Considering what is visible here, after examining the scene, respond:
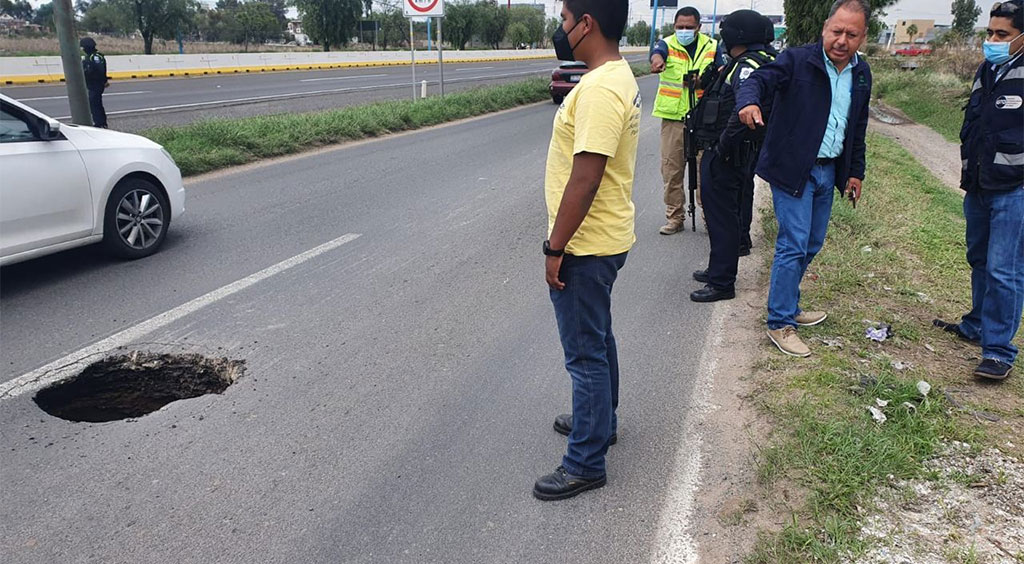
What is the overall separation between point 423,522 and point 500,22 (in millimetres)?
84654

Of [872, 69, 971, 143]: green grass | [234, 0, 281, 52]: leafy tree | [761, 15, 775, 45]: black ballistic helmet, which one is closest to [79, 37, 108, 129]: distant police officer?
[761, 15, 775, 45]: black ballistic helmet

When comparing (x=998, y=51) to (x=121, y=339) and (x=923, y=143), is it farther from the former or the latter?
(x=923, y=143)

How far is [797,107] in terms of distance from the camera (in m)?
4.02

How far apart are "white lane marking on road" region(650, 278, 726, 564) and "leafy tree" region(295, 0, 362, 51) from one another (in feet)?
196

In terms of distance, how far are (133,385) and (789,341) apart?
3.79m

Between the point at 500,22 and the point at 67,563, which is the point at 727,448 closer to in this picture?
the point at 67,563

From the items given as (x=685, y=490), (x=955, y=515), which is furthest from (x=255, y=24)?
(x=955, y=515)

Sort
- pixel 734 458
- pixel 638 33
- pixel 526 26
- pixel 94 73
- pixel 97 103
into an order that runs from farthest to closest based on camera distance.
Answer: pixel 638 33
pixel 526 26
pixel 97 103
pixel 94 73
pixel 734 458

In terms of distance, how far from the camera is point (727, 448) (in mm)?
3314

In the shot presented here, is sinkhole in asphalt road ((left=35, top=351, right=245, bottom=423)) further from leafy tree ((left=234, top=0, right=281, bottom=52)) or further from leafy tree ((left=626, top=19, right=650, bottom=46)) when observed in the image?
leafy tree ((left=626, top=19, right=650, bottom=46))

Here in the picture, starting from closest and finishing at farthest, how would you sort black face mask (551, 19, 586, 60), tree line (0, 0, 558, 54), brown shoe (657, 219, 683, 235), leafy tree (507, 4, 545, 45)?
black face mask (551, 19, 586, 60) → brown shoe (657, 219, 683, 235) → tree line (0, 0, 558, 54) → leafy tree (507, 4, 545, 45)

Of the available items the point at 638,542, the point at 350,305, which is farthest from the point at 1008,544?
the point at 350,305

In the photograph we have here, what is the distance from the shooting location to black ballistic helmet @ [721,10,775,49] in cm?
492

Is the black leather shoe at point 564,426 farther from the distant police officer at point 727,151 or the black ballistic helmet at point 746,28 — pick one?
the black ballistic helmet at point 746,28
